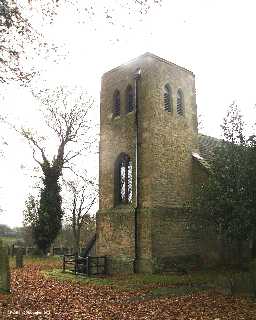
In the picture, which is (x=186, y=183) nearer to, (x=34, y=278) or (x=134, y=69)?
(x=134, y=69)

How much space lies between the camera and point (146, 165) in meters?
A: 16.9

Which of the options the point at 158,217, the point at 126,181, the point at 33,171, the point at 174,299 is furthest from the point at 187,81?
the point at 33,171

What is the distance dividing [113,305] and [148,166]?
816 cm

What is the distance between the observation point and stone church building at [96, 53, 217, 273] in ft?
53.9

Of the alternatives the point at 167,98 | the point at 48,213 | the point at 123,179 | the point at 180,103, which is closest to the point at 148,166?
the point at 123,179

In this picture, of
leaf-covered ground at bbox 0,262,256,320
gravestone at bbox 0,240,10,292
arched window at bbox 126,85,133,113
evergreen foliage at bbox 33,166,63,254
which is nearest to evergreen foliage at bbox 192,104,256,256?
leaf-covered ground at bbox 0,262,256,320

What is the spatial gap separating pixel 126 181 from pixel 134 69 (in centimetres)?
610

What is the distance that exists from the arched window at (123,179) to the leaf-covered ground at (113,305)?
6.37 metres

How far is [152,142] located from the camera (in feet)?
55.7

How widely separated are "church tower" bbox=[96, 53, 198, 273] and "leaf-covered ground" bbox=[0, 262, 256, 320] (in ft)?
14.6

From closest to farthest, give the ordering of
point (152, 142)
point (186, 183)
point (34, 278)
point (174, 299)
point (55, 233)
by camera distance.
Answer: point (174, 299) → point (34, 278) → point (152, 142) → point (186, 183) → point (55, 233)

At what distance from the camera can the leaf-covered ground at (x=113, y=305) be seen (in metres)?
8.28

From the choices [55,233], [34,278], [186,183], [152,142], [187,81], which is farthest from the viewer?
[55,233]

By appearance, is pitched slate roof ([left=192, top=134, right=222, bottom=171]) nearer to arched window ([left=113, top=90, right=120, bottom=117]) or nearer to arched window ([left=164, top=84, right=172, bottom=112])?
arched window ([left=164, top=84, right=172, bottom=112])
